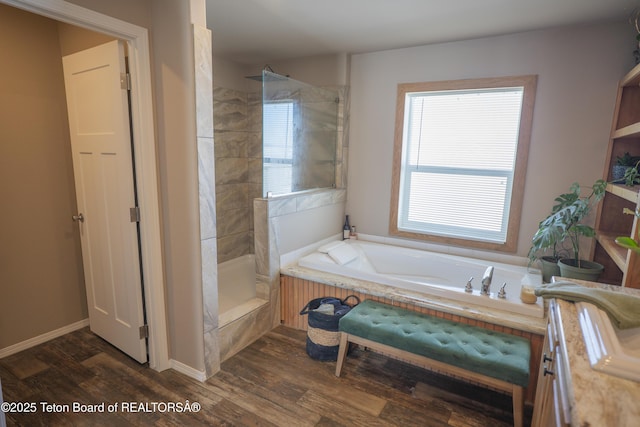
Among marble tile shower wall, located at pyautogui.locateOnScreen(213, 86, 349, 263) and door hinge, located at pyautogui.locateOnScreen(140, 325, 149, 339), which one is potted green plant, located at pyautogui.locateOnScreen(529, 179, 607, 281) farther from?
door hinge, located at pyautogui.locateOnScreen(140, 325, 149, 339)

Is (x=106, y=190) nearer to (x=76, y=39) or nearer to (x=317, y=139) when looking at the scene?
(x=76, y=39)

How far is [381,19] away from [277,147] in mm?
1242

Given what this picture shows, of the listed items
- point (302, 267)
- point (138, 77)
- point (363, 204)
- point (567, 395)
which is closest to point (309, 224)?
point (302, 267)

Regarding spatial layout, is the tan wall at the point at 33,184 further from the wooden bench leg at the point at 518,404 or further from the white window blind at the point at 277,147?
the wooden bench leg at the point at 518,404

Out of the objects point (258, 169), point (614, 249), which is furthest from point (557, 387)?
point (258, 169)

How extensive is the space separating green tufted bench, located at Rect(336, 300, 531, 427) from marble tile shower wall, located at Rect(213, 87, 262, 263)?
1.99 m

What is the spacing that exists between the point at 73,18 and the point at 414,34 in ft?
7.71

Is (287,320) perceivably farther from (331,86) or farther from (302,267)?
(331,86)

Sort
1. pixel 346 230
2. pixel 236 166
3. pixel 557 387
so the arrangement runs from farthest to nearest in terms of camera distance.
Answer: pixel 236 166
pixel 346 230
pixel 557 387

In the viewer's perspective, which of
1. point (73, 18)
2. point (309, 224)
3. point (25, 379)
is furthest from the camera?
point (309, 224)

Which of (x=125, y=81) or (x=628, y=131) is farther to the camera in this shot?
(x=628, y=131)

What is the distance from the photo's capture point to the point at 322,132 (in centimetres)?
347

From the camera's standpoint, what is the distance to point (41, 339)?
101 inches

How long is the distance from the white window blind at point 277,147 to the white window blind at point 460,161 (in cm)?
116
